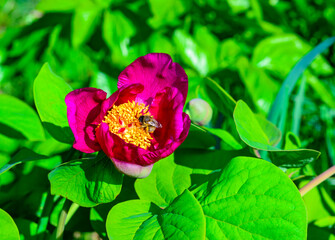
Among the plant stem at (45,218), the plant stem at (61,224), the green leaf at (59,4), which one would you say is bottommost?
the plant stem at (45,218)

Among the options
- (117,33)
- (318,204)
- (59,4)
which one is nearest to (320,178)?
(318,204)

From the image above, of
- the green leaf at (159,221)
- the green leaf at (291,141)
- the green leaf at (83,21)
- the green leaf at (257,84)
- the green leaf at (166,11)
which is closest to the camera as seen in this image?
the green leaf at (159,221)

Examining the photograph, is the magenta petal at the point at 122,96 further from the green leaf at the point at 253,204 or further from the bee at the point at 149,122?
the green leaf at the point at 253,204

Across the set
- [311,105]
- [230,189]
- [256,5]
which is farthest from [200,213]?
[311,105]

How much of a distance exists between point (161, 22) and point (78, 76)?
576mm

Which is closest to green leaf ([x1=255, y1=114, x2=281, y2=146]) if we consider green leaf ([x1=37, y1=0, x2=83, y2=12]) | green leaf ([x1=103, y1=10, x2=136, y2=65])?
green leaf ([x1=103, y1=10, x2=136, y2=65])

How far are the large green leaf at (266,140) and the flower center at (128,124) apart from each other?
0.41 feet

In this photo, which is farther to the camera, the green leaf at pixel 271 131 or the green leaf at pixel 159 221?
the green leaf at pixel 271 131

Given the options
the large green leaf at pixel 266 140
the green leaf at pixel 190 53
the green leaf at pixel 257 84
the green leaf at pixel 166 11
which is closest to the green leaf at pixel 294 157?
the large green leaf at pixel 266 140

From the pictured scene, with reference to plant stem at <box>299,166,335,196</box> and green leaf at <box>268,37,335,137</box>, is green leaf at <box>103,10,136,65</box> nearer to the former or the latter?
green leaf at <box>268,37,335,137</box>

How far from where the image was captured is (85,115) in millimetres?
483

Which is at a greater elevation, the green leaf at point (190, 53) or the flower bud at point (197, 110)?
the flower bud at point (197, 110)

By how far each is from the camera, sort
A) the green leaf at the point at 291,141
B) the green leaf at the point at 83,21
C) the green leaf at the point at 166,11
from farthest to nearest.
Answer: the green leaf at the point at 83,21, the green leaf at the point at 166,11, the green leaf at the point at 291,141

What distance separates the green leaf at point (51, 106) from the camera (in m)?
0.52
